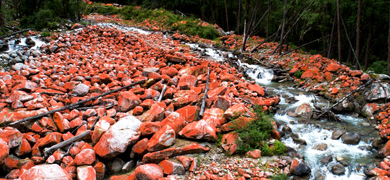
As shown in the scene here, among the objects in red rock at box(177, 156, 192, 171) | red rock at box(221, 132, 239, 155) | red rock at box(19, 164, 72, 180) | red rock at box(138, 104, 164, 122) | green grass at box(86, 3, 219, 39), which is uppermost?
green grass at box(86, 3, 219, 39)

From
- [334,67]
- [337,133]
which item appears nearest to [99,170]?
[337,133]

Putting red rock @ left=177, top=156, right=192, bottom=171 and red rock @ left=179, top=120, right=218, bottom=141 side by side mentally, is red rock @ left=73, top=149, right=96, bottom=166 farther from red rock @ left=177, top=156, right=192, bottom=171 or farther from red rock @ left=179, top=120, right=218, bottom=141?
red rock @ left=179, top=120, right=218, bottom=141

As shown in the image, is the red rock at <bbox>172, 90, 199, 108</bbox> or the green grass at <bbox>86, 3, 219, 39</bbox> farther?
the green grass at <bbox>86, 3, 219, 39</bbox>

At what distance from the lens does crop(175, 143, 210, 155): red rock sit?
15.9 feet

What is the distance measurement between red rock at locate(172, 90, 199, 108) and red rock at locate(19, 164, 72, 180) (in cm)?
348

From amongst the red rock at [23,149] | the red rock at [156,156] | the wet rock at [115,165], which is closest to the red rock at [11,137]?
the red rock at [23,149]

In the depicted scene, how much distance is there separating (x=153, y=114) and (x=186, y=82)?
7.12ft

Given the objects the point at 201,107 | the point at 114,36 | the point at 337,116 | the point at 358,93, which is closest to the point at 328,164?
the point at 337,116

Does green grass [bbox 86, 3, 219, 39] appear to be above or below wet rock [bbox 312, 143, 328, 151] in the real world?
above

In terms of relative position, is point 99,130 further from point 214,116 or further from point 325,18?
point 325,18

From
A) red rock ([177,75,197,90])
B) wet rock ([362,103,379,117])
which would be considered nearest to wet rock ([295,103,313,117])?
wet rock ([362,103,379,117])

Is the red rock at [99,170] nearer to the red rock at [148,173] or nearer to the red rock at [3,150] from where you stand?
the red rock at [148,173]

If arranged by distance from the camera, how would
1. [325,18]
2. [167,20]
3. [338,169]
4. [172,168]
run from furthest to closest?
[167,20] → [325,18] → [338,169] → [172,168]

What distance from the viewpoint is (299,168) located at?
4.66 m
